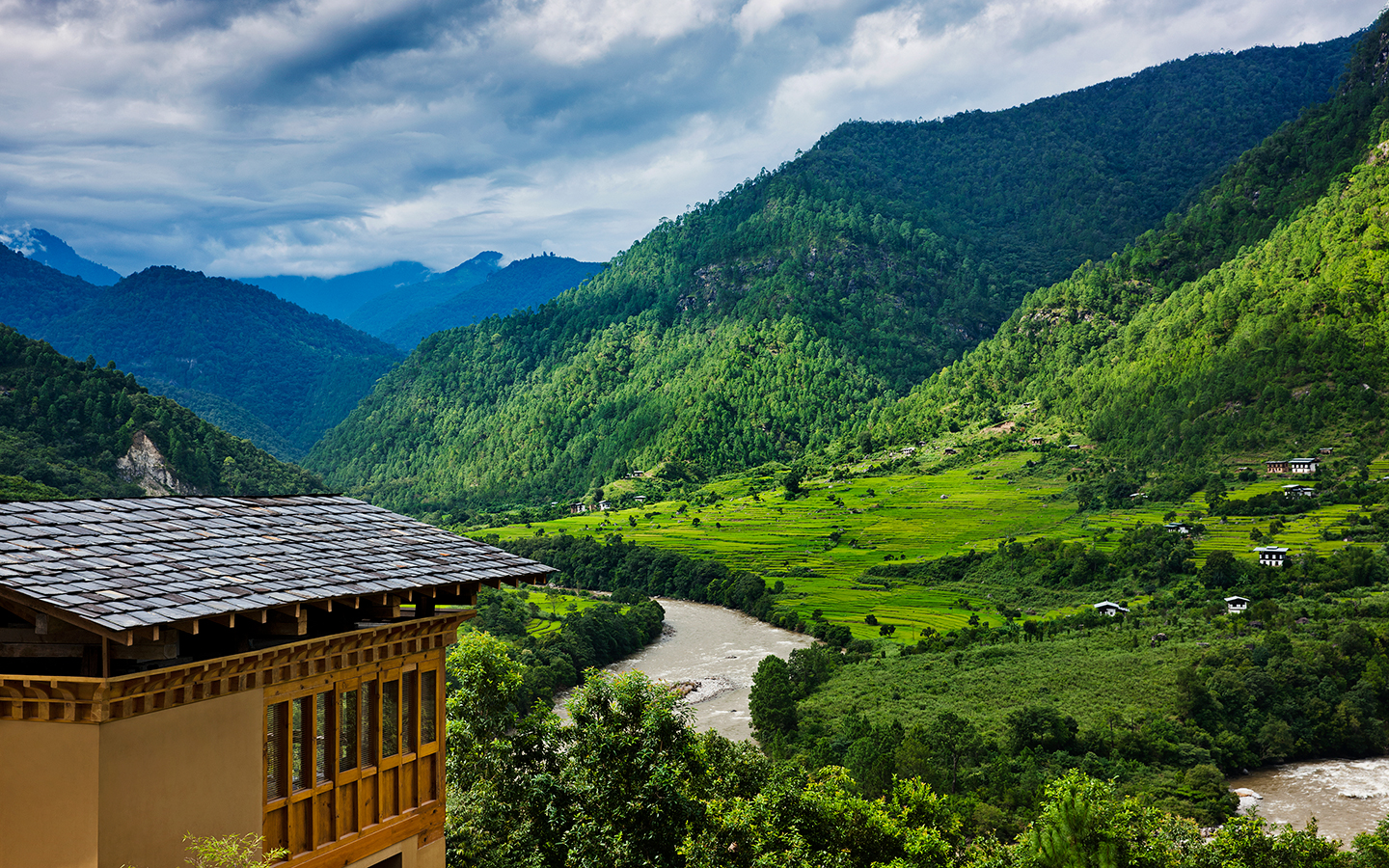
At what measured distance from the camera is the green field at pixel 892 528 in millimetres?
92688

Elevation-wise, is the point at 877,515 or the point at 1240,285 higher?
the point at 1240,285

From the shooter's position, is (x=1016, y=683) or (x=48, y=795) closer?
(x=48, y=795)

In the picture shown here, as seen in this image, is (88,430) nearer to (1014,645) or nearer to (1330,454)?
(1014,645)

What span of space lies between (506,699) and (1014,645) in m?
62.9

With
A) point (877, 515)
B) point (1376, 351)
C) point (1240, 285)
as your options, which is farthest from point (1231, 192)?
point (877, 515)

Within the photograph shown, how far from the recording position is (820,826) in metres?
23.1

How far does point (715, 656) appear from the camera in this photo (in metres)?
82.4

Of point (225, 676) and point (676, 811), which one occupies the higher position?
point (225, 676)

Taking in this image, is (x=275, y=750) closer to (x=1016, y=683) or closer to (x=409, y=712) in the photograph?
(x=409, y=712)

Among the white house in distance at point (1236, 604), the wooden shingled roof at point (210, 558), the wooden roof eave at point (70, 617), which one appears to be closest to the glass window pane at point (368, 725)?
the wooden shingled roof at point (210, 558)

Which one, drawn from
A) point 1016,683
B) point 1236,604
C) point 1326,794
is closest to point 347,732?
point 1326,794

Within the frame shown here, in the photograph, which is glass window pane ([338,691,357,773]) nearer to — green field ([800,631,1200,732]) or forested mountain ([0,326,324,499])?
green field ([800,631,1200,732])

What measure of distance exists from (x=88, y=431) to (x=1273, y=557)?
112 meters

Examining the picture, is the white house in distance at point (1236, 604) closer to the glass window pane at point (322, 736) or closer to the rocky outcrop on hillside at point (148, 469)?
the glass window pane at point (322, 736)
